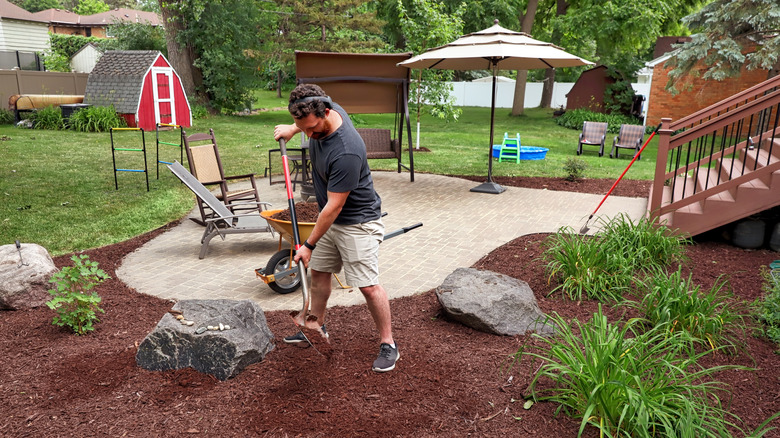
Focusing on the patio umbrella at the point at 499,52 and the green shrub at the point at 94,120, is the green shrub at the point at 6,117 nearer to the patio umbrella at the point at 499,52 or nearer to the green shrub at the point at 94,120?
the green shrub at the point at 94,120

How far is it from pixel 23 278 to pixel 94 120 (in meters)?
14.7

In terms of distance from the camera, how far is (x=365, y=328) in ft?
13.1

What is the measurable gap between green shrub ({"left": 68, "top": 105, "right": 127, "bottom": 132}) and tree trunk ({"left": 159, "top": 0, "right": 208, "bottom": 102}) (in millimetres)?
4741

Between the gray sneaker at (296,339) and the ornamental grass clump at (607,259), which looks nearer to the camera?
the gray sneaker at (296,339)

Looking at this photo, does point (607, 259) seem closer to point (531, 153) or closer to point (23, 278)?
point (23, 278)

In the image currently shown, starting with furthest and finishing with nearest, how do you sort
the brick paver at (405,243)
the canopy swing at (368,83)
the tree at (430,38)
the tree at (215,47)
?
the tree at (215,47), the tree at (430,38), the canopy swing at (368,83), the brick paver at (405,243)

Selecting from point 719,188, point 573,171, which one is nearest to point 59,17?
point 573,171

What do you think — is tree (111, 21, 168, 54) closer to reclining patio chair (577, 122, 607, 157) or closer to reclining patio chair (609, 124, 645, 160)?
reclining patio chair (577, 122, 607, 157)

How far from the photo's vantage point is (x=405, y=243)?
6324 mm

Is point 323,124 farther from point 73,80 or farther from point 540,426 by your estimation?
point 73,80

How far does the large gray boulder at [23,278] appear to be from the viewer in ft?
14.0

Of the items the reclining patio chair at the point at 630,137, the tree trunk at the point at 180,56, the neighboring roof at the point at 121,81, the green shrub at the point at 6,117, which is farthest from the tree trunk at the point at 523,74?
the green shrub at the point at 6,117

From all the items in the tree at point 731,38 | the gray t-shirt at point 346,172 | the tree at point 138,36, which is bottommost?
the gray t-shirt at point 346,172

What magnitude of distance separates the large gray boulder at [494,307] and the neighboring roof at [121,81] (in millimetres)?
16242
